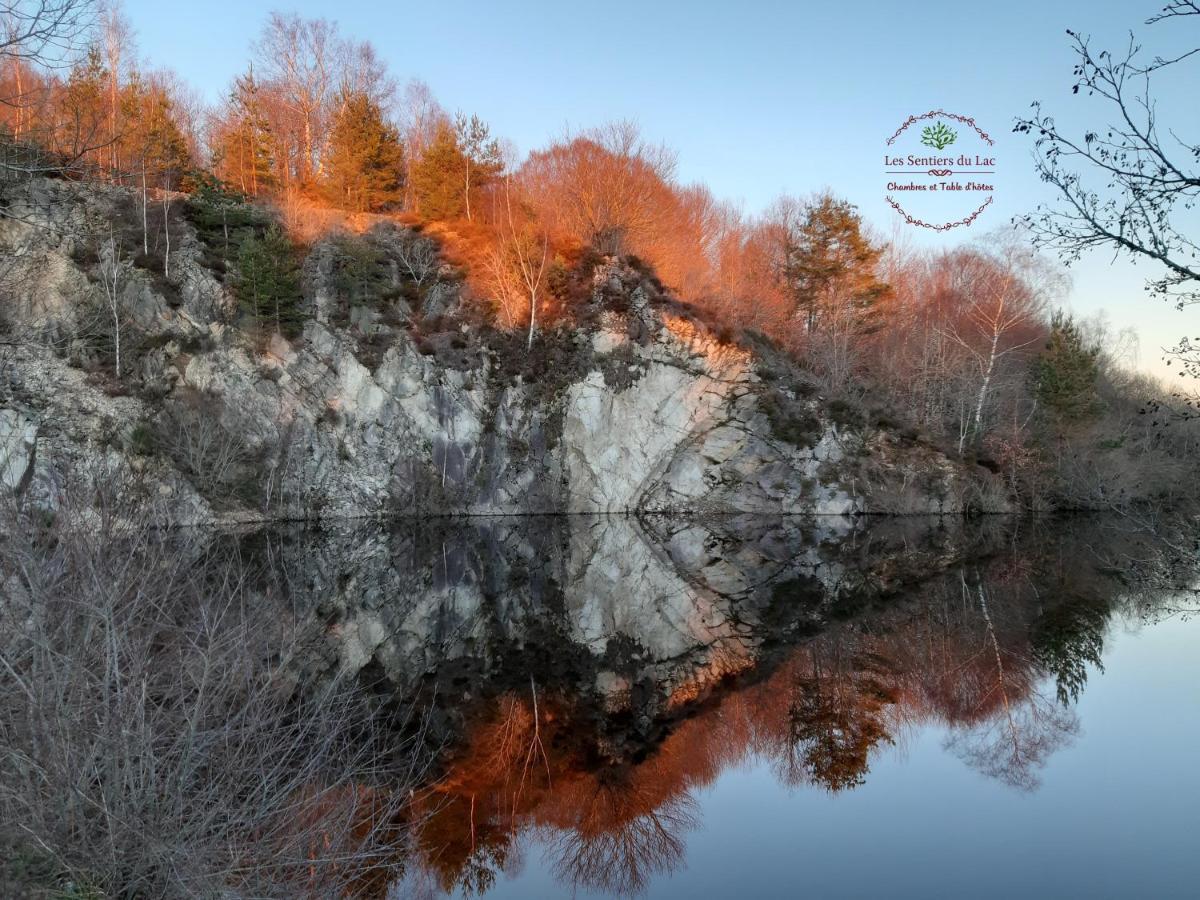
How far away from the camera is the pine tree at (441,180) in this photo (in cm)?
4256

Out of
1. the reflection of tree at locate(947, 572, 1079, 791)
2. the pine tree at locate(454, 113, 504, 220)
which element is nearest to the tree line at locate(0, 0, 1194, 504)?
the pine tree at locate(454, 113, 504, 220)

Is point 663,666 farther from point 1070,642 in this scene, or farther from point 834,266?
point 834,266

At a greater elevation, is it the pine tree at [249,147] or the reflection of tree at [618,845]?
the pine tree at [249,147]

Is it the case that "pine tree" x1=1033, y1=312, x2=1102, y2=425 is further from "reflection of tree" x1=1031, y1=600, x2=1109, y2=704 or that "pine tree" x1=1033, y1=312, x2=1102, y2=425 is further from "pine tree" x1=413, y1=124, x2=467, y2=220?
"pine tree" x1=413, y1=124, x2=467, y2=220

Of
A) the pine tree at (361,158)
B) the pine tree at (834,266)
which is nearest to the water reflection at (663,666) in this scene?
the pine tree at (834,266)

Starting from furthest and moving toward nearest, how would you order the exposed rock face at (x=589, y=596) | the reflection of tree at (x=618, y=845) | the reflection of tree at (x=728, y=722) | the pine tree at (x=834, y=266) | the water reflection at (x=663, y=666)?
the pine tree at (x=834, y=266) → the exposed rock face at (x=589, y=596) → the water reflection at (x=663, y=666) → the reflection of tree at (x=728, y=722) → the reflection of tree at (x=618, y=845)

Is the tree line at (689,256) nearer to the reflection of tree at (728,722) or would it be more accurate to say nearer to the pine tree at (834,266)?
the pine tree at (834,266)

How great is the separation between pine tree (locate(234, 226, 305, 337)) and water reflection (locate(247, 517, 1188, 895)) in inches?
500

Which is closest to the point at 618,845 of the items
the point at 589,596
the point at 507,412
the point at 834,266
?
the point at 589,596

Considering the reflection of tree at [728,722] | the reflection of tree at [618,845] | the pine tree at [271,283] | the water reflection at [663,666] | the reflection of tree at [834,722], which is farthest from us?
the pine tree at [271,283]

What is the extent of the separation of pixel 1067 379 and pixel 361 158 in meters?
40.3

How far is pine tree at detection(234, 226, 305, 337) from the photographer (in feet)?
104

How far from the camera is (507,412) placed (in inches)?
1371

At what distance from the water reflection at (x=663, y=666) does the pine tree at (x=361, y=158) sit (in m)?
27.1
